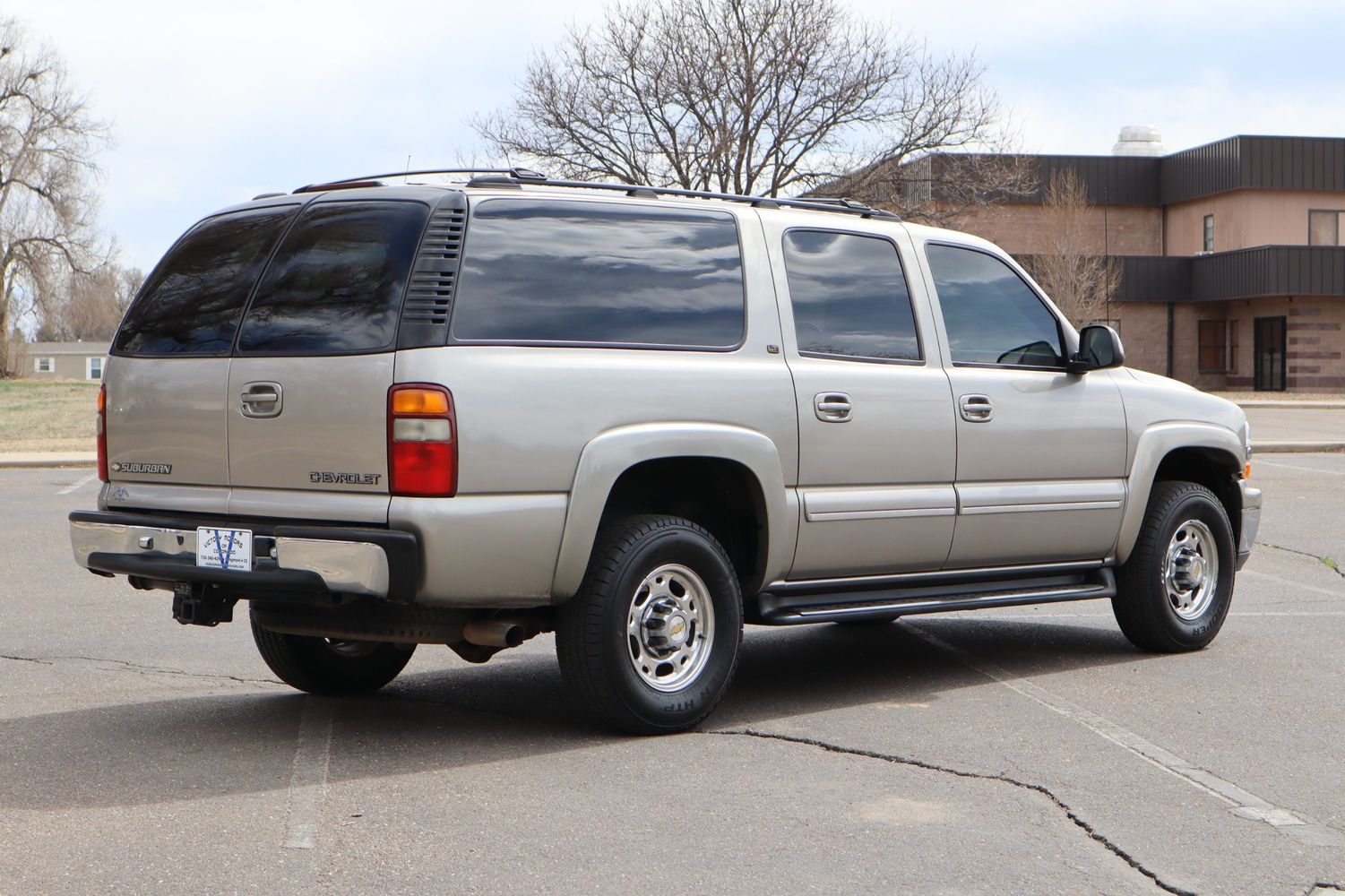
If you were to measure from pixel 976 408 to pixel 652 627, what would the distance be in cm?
193

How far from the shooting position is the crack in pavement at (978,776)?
14.8 feet

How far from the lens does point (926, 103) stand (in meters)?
38.9

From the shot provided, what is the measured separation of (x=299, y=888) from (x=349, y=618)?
1720 mm

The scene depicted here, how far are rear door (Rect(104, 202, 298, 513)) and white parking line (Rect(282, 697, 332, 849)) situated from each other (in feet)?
3.08

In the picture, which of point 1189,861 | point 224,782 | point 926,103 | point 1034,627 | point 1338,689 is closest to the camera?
point 1189,861

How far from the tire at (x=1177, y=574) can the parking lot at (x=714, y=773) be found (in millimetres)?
147

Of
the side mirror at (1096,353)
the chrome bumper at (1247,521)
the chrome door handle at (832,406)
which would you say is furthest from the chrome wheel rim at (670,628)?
the chrome bumper at (1247,521)

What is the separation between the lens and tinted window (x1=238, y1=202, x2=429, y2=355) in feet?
18.7

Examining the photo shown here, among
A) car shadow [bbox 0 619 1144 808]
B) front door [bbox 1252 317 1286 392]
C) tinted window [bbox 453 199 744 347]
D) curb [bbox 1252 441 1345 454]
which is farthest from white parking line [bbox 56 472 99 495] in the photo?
front door [bbox 1252 317 1286 392]

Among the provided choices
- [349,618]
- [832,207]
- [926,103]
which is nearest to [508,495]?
[349,618]

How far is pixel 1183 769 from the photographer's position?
18.6 ft

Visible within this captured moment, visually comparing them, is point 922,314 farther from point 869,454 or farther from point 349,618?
point 349,618

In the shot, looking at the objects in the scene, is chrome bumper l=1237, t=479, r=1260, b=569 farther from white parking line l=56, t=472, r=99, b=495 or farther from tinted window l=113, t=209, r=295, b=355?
white parking line l=56, t=472, r=99, b=495

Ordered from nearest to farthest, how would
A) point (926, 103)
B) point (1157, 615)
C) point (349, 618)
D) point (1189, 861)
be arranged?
point (1189, 861), point (349, 618), point (1157, 615), point (926, 103)
